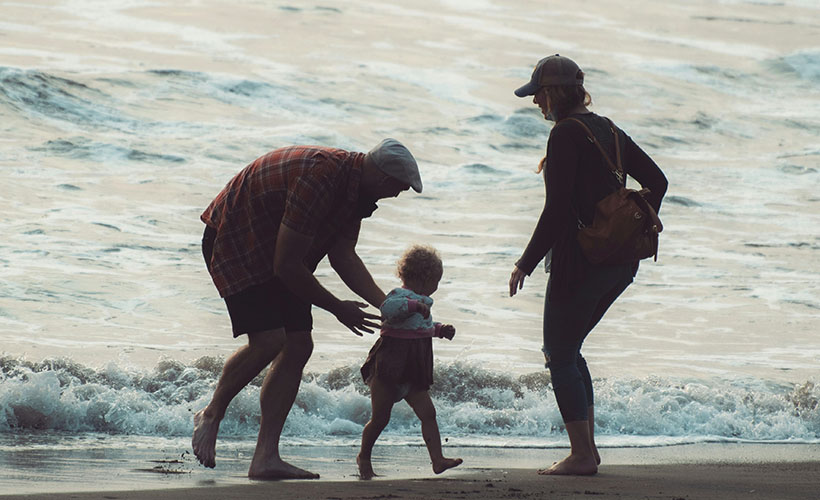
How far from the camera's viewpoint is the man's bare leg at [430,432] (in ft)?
14.8

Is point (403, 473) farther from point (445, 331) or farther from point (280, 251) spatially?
point (280, 251)

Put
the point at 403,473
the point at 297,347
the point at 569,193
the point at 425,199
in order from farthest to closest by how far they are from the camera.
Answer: the point at 425,199
the point at 403,473
the point at 297,347
the point at 569,193

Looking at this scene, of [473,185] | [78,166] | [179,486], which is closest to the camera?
[179,486]

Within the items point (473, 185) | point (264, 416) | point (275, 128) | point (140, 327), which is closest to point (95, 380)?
point (140, 327)

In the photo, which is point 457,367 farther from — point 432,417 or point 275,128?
point 275,128

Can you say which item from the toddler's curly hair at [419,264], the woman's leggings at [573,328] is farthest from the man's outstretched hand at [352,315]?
the woman's leggings at [573,328]

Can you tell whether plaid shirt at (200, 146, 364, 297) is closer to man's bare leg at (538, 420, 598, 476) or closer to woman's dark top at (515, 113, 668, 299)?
woman's dark top at (515, 113, 668, 299)

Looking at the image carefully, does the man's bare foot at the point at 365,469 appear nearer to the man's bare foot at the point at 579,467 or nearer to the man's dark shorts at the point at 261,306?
the man's dark shorts at the point at 261,306

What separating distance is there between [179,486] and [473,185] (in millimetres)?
13903

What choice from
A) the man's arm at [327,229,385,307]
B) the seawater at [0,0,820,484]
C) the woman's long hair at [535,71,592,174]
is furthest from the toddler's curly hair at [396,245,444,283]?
the seawater at [0,0,820,484]

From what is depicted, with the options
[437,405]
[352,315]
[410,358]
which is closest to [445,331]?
[410,358]

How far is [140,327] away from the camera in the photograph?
9523mm

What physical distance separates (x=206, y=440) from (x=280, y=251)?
0.82 metres

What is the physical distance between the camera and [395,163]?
411 centimetres
